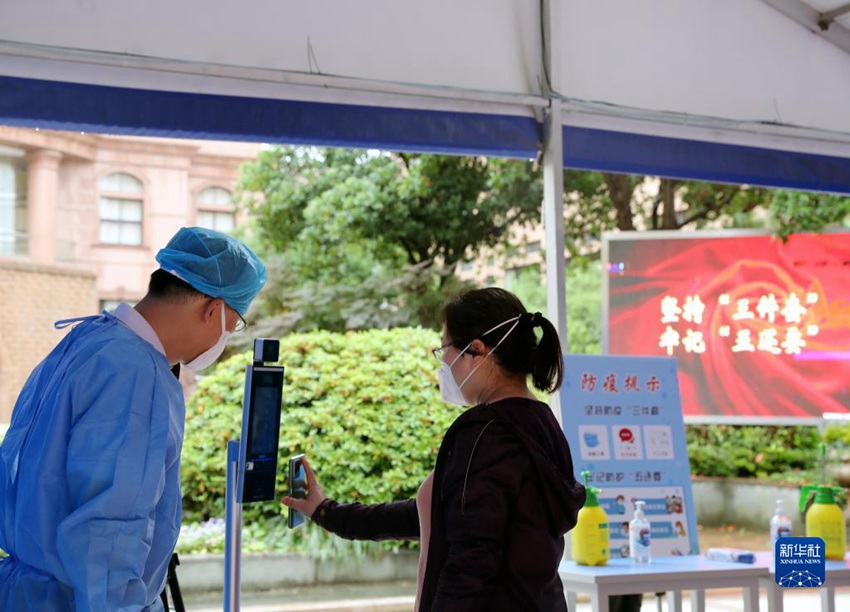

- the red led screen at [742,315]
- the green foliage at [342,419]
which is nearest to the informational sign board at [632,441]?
the red led screen at [742,315]

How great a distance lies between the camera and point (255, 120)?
370 cm

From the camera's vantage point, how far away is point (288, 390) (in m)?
7.05

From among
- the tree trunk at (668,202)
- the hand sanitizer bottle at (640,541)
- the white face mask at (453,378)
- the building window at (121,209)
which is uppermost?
the building window at (121,209)

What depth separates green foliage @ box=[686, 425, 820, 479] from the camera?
29.5ft

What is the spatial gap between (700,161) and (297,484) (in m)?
2.90

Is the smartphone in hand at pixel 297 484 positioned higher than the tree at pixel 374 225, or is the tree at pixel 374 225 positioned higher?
the tree at pixel 374 225

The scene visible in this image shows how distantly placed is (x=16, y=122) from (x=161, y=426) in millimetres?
2043

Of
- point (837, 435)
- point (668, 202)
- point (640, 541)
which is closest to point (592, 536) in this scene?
point (640, 541)

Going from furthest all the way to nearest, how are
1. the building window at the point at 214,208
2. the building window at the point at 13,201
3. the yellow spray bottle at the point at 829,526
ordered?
the building window at the point at 214,208 < the building window at the point at 13,201 < the yellow spray bottle at the point at 829,526

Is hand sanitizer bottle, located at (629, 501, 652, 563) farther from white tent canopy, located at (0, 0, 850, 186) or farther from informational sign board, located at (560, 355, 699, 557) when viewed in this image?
white tent canopy, located at (0, 0, 850, 186)

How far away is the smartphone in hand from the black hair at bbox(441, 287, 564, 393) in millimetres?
442

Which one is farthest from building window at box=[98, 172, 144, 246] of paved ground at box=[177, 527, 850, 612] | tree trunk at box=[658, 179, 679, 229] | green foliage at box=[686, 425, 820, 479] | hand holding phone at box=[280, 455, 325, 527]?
hand holding phone at box=[280, 455, 325, 527]

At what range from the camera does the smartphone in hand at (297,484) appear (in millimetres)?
2186

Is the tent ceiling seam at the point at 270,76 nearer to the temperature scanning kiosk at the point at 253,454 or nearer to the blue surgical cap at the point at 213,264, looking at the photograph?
the blue surgical cap at the point at 213,264
